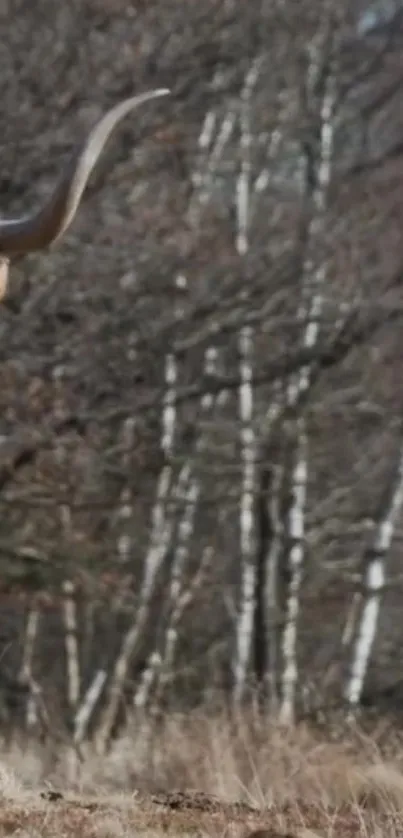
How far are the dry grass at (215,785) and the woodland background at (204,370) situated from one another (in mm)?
1007

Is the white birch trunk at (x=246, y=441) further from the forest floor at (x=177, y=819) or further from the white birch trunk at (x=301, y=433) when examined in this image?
the forest floor at (x=177, y=819)

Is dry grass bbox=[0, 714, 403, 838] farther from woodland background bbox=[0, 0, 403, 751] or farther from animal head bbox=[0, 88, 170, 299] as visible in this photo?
animal head bbox=[0, 88, 170, 299]

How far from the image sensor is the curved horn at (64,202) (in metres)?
5.48

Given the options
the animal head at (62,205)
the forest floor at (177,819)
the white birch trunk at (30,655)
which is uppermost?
the animal head at (62,205)

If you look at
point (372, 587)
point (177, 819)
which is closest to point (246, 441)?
point (372, 587)

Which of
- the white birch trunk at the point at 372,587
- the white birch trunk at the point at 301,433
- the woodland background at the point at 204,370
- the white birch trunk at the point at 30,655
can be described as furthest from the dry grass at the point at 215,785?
the white birch trunk at the point at 301,433

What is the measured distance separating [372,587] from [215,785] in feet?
19.0

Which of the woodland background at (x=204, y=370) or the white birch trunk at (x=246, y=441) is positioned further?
the white birch trunk at (x=246, y=441)

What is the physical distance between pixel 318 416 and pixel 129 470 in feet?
7.39

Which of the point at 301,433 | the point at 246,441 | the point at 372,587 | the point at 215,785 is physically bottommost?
the point at 215,785

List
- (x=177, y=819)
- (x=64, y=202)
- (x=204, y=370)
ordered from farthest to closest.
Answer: (x=204, y=370), (x=177, y=819), (x=64, y=202)

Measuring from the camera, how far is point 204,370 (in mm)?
15328

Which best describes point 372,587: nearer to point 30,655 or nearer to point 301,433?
point 301,433

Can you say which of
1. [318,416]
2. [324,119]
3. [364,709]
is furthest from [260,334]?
[364,709]
